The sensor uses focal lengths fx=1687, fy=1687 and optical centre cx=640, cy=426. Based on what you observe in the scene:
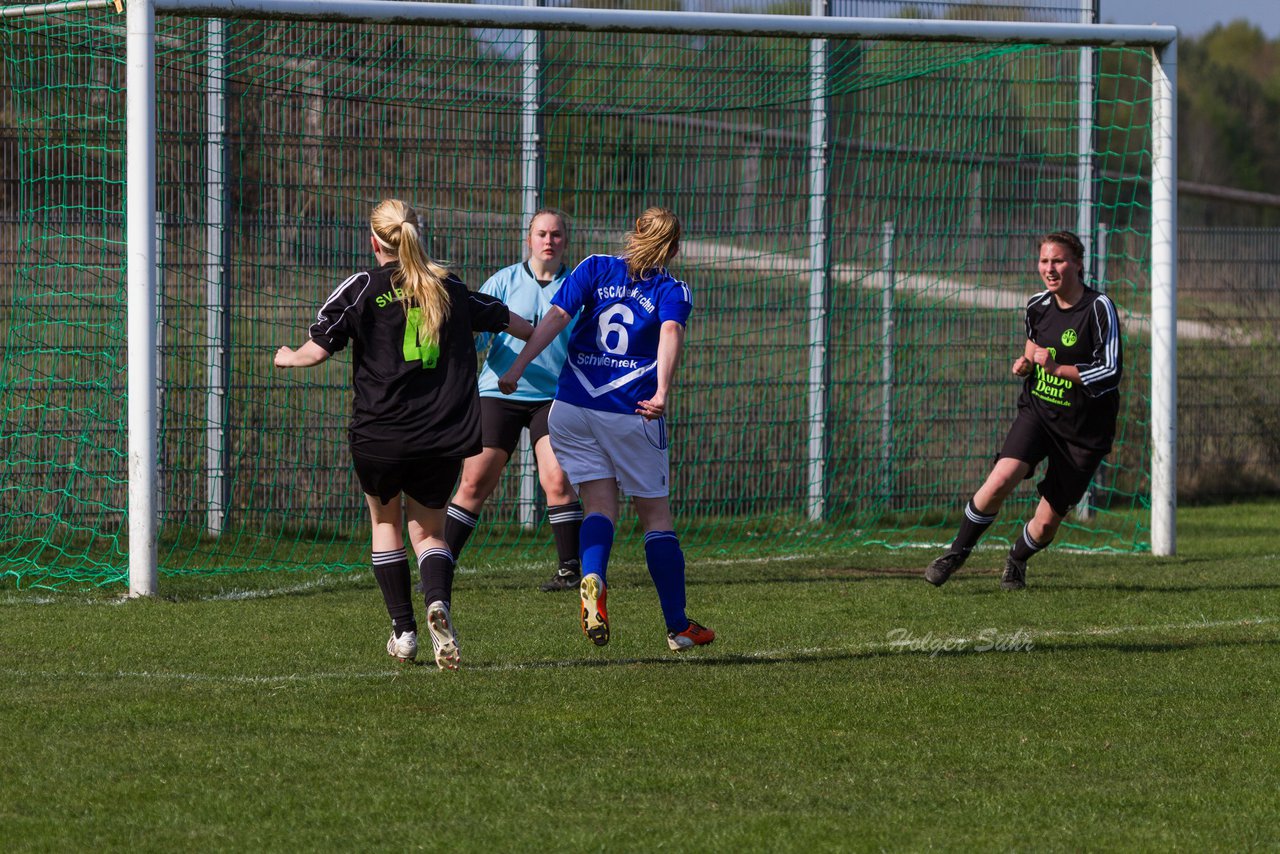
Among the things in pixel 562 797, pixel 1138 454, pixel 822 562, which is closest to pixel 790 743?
pixel 562 797

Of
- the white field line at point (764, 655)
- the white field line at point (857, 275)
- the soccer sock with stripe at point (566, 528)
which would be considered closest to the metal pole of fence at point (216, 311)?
the soccer sock with stripe at point (566, 528)

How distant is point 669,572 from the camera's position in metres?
6.53

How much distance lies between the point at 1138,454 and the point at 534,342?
28.1 ft

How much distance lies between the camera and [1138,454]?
542 inches

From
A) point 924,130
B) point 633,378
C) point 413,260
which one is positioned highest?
point 924,130

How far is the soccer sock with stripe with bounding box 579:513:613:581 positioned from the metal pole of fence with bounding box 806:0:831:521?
229 inches

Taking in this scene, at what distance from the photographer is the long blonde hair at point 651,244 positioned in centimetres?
651

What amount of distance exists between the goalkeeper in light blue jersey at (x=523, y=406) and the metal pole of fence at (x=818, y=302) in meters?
3.81

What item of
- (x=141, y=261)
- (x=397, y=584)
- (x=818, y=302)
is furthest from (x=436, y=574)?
(x=818, y=302)

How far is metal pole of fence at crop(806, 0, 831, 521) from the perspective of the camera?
12180 mm

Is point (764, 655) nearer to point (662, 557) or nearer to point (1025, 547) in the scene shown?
point (662, 557)

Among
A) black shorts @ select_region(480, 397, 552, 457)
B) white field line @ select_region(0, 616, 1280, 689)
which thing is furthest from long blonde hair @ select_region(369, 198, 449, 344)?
black shorts @ select_region(480, 397, 552, 457)

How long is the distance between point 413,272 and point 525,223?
18.6ft

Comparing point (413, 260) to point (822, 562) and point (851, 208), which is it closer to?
point (822, 562)
